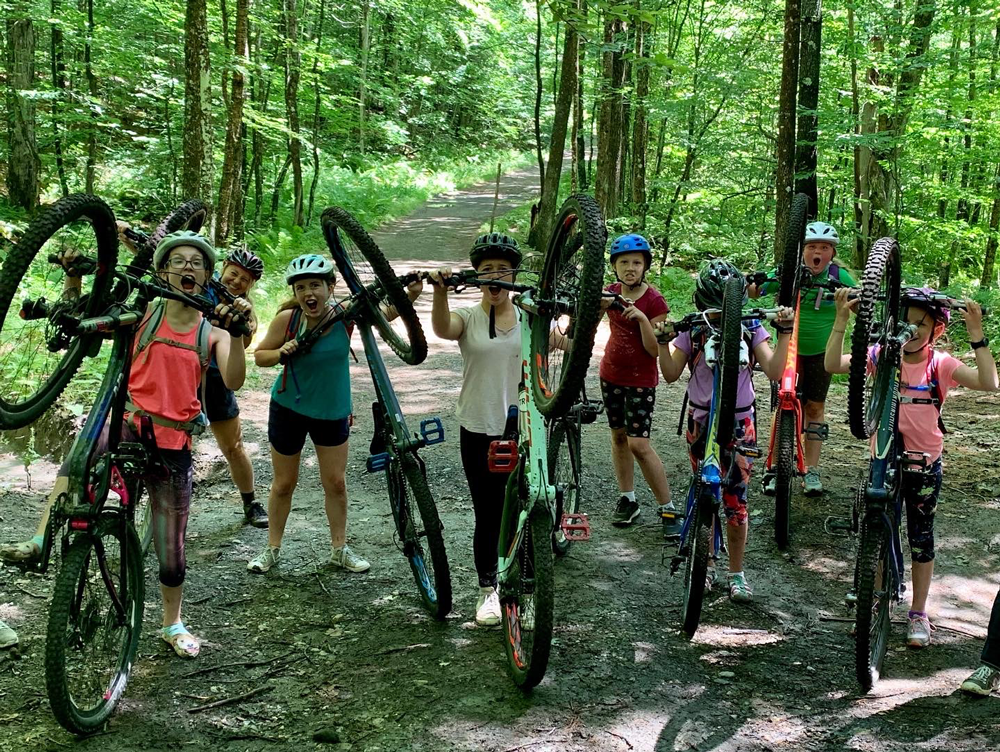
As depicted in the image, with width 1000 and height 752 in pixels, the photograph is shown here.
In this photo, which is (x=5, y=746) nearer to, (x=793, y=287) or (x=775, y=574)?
(x=775, y=574)

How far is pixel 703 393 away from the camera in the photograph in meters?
5.08

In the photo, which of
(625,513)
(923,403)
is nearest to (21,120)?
(625,513)

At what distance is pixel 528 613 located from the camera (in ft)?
12.9

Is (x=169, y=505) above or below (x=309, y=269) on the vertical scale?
below

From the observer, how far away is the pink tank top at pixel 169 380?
423 centimetres

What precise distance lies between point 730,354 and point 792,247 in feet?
4.95

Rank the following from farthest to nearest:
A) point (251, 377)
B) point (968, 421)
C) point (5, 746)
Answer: point (251, 377), point (968, 421), point (5, 746)

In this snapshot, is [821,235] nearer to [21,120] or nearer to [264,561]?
[264,561]

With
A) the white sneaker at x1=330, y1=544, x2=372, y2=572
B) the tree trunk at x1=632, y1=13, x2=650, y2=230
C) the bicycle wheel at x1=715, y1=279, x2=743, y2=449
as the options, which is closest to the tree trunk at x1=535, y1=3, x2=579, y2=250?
the tree trunk at x1=632, y1=13, x2=650, y2=230

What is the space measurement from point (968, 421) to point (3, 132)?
702 inches

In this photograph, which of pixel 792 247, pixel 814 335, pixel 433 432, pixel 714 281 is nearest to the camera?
pixel 433 432

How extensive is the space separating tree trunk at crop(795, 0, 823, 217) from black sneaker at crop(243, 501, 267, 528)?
6.94 m

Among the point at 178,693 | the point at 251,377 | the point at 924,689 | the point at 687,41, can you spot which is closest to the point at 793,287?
the point at 924,689

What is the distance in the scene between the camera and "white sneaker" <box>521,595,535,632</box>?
387 cm
